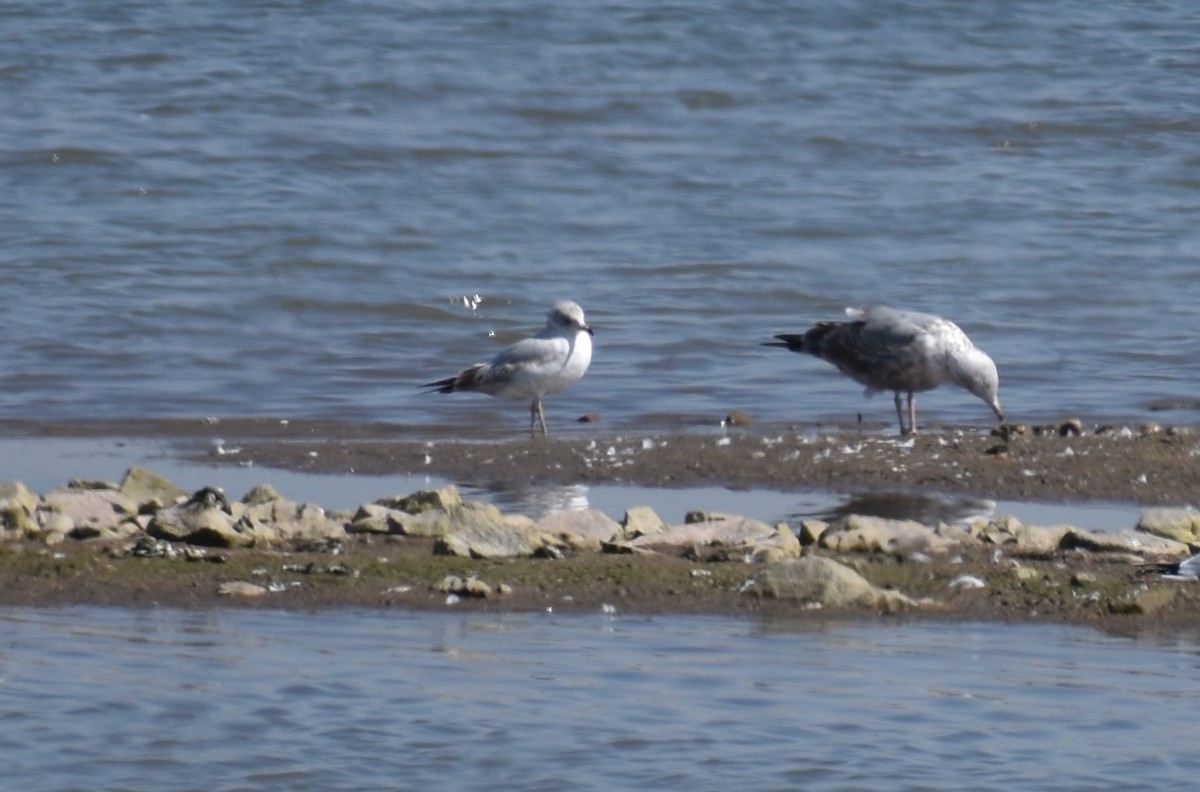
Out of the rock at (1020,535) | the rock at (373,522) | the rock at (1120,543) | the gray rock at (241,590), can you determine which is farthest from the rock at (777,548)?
the gray rock at (241,590)

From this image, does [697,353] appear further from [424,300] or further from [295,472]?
[295,472]

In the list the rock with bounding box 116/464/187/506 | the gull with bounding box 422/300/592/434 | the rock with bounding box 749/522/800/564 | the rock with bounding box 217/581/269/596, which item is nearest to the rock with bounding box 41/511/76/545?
the rock with bounding box 116/464/187/506

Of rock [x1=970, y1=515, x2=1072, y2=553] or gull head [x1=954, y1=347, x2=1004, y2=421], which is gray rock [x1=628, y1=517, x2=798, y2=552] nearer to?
rock [x1=970, y1=515, x2=1072, y2=553]

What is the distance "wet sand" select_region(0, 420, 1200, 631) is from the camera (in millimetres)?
6352

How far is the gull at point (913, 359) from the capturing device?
10.7 metres

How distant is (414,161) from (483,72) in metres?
3.33

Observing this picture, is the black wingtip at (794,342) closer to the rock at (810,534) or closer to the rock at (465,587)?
the rock at (810,534)

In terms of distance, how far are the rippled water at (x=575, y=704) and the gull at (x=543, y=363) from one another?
461 cm

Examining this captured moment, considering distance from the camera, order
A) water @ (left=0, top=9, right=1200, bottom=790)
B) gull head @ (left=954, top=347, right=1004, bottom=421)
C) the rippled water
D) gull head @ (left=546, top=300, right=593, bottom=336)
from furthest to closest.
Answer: gull head @ (left=546, top=300, right=593, bottom=336) < gull head @ (left=954, top=347, right=1004, bottom=421) < water @ (left=0, top=9, right=1200, bottom=790) < the rippled water

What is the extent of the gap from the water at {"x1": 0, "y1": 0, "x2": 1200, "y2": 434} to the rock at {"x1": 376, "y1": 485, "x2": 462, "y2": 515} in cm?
385

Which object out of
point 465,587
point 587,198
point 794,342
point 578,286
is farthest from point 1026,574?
point 587,198

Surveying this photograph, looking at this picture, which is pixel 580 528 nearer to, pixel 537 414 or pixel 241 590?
pixel 241 590

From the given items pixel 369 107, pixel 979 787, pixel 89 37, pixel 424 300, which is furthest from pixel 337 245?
pixel 979 787

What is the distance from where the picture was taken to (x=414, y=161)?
1944 centimetres
